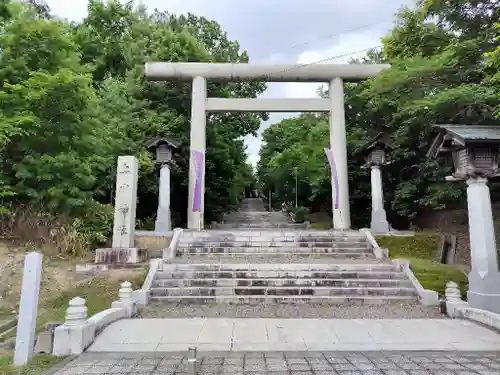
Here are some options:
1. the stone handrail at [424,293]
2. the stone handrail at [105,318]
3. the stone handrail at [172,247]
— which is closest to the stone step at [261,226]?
the stone handrail at [172,247]

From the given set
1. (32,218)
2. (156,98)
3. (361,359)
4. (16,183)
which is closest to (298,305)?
(361,359)

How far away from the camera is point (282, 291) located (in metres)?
7.24

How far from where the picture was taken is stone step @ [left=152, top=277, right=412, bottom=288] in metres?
7.46

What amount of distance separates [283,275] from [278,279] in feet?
0.76

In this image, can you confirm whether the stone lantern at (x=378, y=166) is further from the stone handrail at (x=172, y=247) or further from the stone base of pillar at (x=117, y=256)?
the stone base of pillar at (x=117, y=256)

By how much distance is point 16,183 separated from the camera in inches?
380

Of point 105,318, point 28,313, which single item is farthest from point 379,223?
point 28,313

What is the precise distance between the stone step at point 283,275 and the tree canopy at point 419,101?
153 inches

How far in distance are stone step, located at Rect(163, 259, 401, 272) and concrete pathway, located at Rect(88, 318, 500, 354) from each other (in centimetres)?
218

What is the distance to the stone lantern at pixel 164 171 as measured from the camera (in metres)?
12.5

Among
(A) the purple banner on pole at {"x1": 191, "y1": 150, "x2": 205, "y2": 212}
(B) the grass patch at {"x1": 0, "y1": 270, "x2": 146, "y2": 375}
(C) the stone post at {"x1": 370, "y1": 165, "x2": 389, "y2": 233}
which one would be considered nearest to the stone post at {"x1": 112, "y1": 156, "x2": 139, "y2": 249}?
(B) the grass patch at {"x1": 0, "y1": 270, "x2": 146, "y2": 375}

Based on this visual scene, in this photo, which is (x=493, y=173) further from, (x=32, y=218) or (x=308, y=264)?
(x=32, y=218)

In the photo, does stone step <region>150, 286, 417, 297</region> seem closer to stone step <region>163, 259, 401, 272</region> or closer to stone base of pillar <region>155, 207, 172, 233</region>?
stone step <region>163, 259, 401, 272</region>

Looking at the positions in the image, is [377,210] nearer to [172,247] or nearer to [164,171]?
[172,247]
